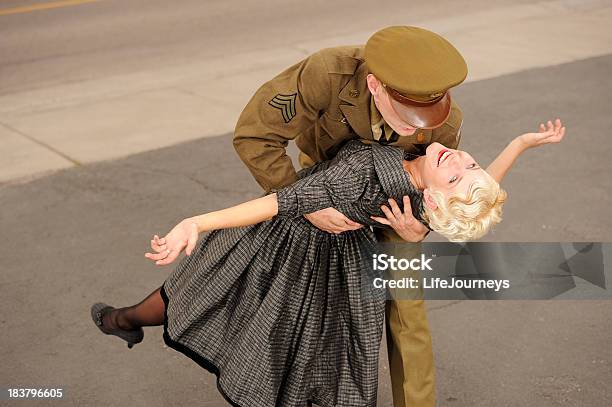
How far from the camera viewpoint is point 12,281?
561 cm

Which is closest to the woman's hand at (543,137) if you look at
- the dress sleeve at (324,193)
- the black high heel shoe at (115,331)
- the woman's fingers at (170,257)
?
the dress sleeve at (324,193)

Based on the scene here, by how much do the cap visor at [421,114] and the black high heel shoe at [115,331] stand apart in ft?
5.71

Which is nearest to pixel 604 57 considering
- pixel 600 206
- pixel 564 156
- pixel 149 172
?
pixel 564 156

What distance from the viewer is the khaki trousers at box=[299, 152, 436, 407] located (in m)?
3.92

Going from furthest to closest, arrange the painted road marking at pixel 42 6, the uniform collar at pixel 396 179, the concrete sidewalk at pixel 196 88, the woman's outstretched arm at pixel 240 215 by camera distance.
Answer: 1. the painted road marking at pixel 42 6
2. the concrete sidewalk at pixel 196 88
3. the uniform collar at pixel 396 179
4. the woman's outstretched arm at pixel 240 215

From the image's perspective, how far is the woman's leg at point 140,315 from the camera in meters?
4.35

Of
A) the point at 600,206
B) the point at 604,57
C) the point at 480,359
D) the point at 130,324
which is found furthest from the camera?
the point at 604,57

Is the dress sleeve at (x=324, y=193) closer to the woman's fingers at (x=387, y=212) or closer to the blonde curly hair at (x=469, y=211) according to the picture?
the woman's fingers at (x=387, y=212)

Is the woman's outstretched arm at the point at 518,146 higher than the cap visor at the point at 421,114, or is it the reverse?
the cap visor at the point at 421,114

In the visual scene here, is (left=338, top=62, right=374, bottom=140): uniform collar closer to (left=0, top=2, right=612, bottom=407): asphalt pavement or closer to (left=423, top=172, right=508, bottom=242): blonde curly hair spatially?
(left=423, top=172, right=508, bottom=242): blonde curly hair

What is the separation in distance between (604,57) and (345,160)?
21.8 ft

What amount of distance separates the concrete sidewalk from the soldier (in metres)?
3.59

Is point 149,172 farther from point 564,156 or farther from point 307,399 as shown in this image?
point 307,399

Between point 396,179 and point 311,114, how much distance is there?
1.46 ft
